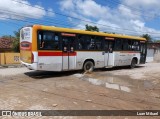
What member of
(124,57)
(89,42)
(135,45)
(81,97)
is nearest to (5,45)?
(135,45)

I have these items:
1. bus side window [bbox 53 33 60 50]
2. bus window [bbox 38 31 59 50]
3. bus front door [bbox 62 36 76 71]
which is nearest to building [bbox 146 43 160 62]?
bus front door [bbox 62 36 76 71]

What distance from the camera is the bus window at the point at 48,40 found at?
43.9 feet

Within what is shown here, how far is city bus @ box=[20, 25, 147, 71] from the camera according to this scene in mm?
13391

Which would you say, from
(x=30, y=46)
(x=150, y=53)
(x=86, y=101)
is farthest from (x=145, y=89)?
(x=150, y=53)

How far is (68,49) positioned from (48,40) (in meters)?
1.56

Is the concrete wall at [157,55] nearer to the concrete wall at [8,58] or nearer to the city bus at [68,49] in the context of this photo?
the city bus at [68,49]

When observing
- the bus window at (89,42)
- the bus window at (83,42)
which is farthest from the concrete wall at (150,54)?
the bus window at (83,42)

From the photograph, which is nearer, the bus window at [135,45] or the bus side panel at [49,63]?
the bus side panel at [49,63]

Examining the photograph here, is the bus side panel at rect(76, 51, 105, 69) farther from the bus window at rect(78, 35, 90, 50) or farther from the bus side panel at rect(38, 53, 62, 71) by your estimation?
the bus side panel at rect(38, 53, 62, 71)

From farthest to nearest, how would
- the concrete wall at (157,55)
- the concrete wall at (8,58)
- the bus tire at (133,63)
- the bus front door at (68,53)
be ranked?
the concrete wall at (157,55) < the concrete wall at (8,58) < the bus tire at (133,63) < the bus front door at (68,53)

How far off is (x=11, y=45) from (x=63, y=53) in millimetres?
25657

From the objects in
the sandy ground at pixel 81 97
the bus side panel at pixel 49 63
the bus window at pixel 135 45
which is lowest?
the sandy ground at pixel 81 97

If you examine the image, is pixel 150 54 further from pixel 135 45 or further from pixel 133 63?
pixel 135 45

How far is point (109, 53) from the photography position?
1769 cm
